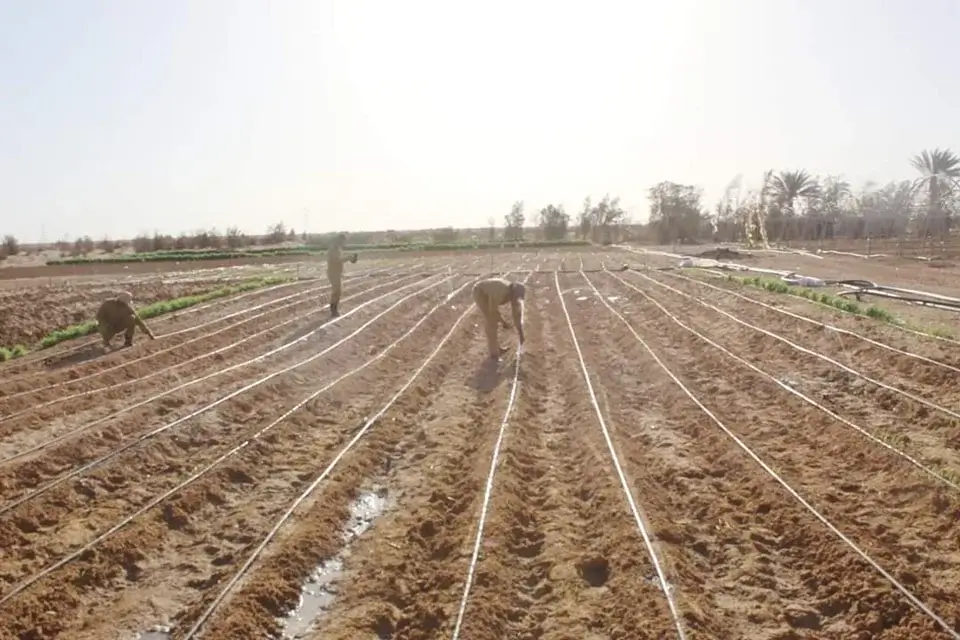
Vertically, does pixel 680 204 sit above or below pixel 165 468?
above

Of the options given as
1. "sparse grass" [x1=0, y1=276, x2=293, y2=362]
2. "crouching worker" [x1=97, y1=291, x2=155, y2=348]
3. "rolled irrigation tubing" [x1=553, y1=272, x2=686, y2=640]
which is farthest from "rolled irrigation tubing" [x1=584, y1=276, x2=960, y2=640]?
"sparse grass" [x1=0, y1=276, x2=293, y2=362]

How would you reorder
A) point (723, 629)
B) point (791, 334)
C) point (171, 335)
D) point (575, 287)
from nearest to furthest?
1. point (723, 629)
2. point (791, 334)
3. point (171, 335)
4. point (575, 287)

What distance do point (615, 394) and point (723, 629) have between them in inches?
221

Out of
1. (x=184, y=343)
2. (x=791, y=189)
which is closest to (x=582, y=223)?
(x=791, y=189)

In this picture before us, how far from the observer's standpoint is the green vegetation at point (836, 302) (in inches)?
460

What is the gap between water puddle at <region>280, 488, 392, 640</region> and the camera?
4.70 metres

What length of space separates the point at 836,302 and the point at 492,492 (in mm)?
10536

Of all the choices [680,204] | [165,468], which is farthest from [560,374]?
[680,204]

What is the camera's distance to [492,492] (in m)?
6.41

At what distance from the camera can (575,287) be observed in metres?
23.3

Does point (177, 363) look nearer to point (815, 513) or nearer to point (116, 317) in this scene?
point (116, 317)

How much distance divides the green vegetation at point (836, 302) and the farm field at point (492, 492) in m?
0.57

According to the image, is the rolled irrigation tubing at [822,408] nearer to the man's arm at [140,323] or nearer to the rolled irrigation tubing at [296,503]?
the rolled irrigation tubing at [296,503]

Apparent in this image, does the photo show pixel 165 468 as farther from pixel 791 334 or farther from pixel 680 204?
pixel 680 204
